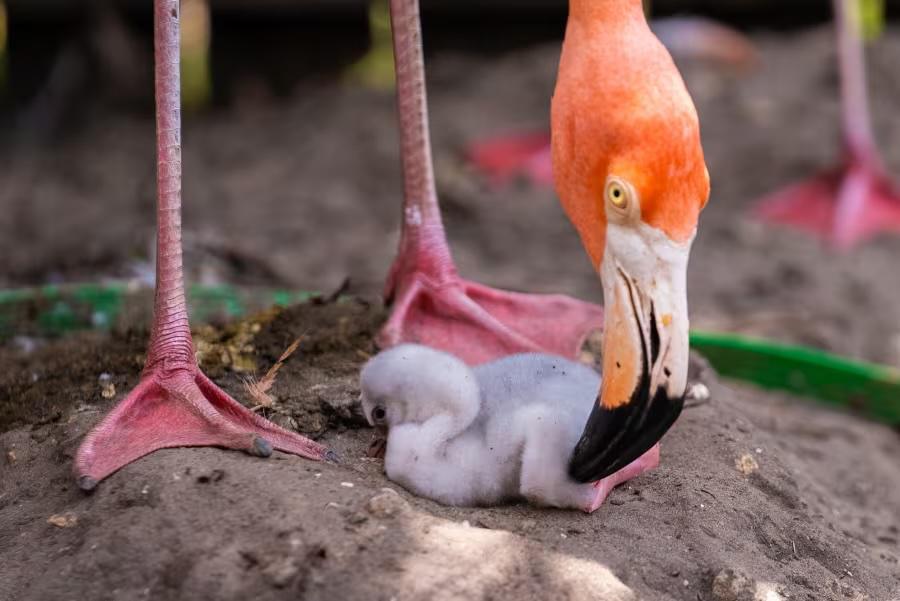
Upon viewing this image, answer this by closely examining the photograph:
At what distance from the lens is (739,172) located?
204 inches

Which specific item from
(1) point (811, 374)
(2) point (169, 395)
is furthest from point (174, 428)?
(1) point (811, 374)

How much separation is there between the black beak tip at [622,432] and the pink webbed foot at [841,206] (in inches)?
117

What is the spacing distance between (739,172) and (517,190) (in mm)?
968

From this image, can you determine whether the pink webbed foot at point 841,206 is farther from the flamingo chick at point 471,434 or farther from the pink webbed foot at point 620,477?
the flamingo chick at point 471,434

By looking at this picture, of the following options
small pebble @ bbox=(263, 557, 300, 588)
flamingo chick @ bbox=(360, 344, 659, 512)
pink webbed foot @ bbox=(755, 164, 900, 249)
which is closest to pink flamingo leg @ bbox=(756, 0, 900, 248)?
pink webbed foot @ bbox=(755, 164, 900, 249)

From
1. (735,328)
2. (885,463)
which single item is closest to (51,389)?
(885,463)

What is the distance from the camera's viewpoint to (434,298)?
248 cm

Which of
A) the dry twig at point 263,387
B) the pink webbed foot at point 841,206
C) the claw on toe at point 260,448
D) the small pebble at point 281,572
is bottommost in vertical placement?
the pink webbed foot at point 841,206

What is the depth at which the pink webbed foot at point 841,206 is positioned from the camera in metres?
4.55

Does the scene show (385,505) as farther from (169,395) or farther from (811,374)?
(811,374)

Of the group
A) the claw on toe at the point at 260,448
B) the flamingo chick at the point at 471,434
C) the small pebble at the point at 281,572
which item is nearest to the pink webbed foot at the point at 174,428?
the claw on toe at the point at 260,448

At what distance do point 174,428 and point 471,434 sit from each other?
0.51m

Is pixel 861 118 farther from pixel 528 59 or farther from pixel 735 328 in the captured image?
pixel 528 59

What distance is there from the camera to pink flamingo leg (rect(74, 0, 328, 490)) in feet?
6.47
